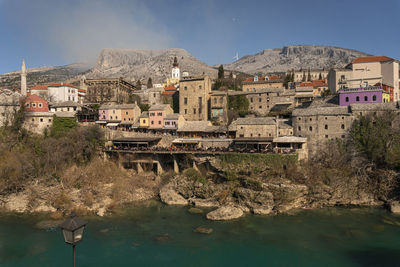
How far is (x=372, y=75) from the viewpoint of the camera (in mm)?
47969

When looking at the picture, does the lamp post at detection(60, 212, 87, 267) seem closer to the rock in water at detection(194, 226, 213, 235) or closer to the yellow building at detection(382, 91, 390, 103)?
the rock in water at detection(194, 226, 213, 235)

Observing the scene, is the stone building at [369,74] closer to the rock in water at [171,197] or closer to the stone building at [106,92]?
the rock in water at [171,197]

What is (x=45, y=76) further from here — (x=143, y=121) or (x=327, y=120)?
(x=327, y=120)

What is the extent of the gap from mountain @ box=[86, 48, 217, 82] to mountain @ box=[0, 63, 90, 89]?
1168cm

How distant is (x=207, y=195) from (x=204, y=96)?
22953 millimetres

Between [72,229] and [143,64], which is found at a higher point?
[143,64]

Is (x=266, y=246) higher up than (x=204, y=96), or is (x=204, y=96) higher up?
(x=204, y=96)

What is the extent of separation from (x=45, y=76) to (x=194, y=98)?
126m

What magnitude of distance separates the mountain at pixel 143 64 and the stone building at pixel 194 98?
76649 millimetres

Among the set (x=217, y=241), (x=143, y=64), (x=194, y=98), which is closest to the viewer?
(x=217, y=241)

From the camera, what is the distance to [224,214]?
2753cm

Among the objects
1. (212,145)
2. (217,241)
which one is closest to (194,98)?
(212,145)

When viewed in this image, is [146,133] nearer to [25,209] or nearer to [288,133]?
[25,209]

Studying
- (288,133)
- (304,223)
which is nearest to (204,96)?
(288,133)
